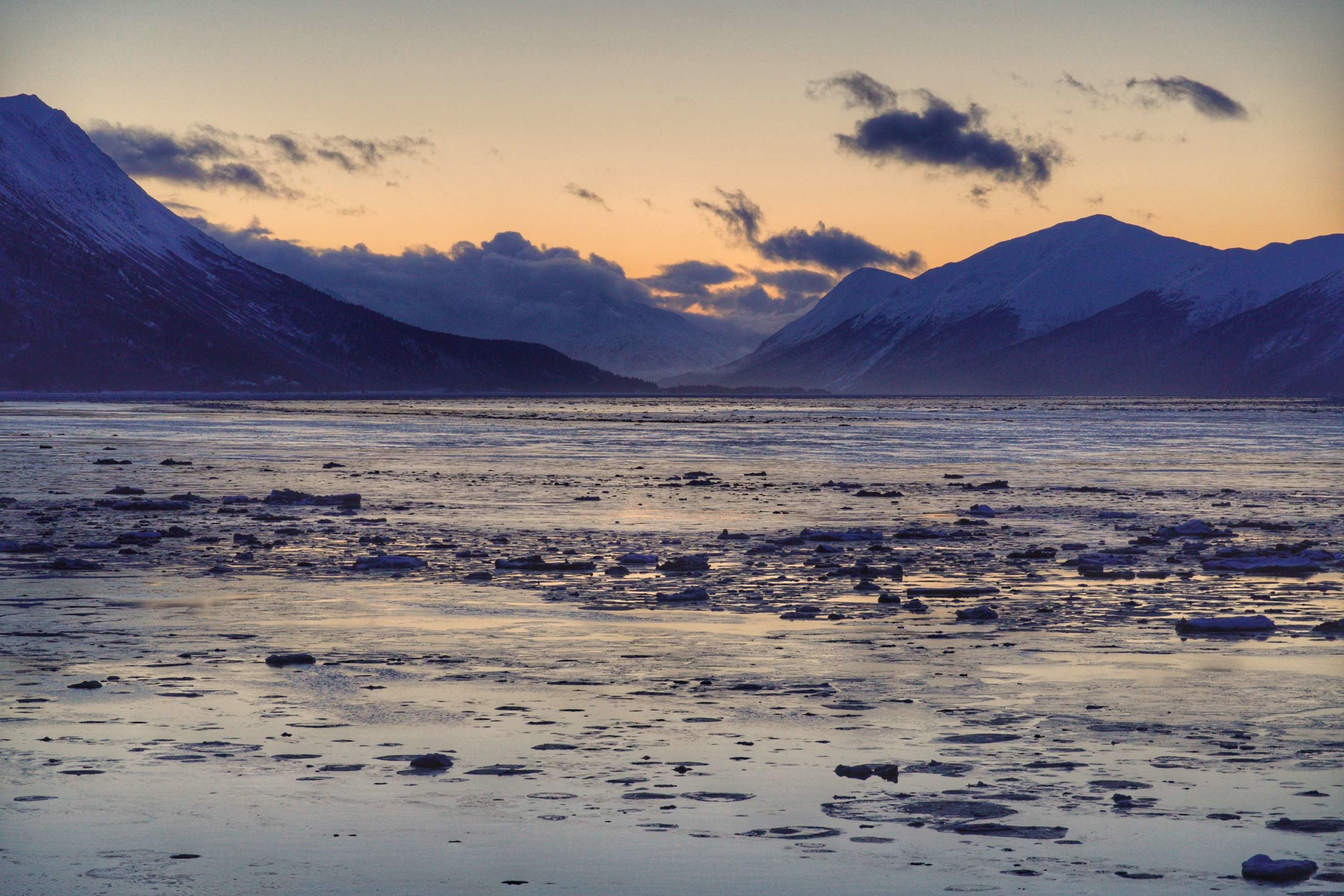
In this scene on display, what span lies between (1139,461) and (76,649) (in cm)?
5952

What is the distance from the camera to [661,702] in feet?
49.1

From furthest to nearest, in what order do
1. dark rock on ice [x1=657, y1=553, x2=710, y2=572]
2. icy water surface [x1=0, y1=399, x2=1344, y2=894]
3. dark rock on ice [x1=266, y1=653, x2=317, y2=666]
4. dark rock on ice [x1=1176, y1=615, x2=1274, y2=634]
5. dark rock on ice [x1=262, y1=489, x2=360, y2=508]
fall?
dark rock on ice [x1=262, y1=489, x2=360, y2=508]
dark rock on ice [x1=657, y1=553, x2=710, y2=572]
dark rock on ice [x1=1176, y1=615, x2=1274, y2=634]
dark rock on ice [x1=266, y1=653, x2=317, y2=666]
icy water surface [x1=0, y1=399, x2=1344, y2=894]

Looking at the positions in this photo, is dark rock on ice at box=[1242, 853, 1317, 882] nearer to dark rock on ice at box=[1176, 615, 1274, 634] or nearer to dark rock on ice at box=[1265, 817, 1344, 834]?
dark rock on ice at box=[1265, 817, 1344, 834]

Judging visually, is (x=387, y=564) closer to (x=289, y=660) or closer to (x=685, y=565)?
(x=685, y=565)

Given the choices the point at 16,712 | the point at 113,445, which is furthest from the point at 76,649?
the point at 113,445

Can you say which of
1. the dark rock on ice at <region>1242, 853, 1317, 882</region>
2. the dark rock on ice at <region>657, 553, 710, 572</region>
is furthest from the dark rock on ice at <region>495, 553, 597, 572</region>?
the dark rock on ice at <region>1242, 853, 1317, 882</region>

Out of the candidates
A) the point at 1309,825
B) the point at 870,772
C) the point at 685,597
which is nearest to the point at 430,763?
the point at 870,772

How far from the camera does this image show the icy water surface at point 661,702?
10.1 meters

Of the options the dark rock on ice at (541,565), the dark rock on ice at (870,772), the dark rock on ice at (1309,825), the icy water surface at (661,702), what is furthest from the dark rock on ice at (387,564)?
the dark rock on ice at (1309,825)

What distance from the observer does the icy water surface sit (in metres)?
10.1

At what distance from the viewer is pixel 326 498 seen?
41.4 meters

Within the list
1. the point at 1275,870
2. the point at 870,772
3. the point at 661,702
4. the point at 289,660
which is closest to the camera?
the point at 1275,870

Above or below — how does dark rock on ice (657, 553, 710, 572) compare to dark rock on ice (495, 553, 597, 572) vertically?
above

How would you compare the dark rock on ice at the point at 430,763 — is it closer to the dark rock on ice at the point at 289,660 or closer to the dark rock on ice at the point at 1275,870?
the dark rock on ice at the point at 289,660
